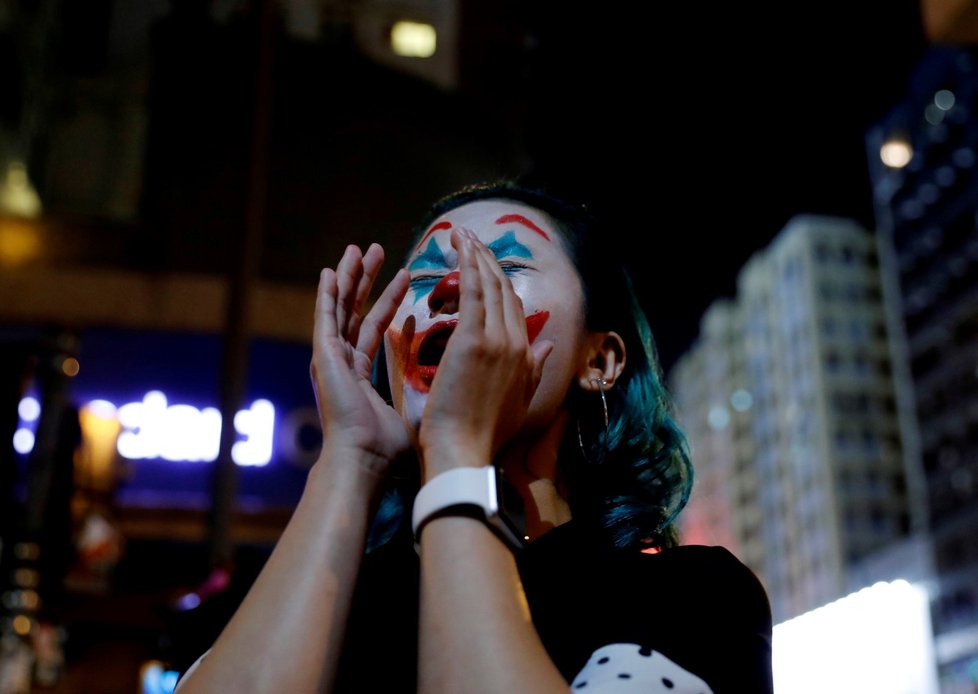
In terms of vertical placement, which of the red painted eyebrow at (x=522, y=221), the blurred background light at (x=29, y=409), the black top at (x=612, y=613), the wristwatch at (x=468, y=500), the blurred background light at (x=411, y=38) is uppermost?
the blurred background light at (x=411, y=38)

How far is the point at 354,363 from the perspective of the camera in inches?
66.9

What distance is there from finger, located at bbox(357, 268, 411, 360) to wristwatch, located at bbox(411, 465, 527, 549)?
410 millimetres

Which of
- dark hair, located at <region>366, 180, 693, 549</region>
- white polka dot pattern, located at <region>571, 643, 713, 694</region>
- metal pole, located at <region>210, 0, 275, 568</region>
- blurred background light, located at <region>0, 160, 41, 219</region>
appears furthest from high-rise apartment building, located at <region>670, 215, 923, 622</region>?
white polka dot pattern, located at <region>571, 643, 713, 694</region>

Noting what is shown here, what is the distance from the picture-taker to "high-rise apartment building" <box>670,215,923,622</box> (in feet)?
229

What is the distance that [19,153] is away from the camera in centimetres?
804

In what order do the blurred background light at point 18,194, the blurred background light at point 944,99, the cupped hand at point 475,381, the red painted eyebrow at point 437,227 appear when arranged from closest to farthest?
the cupped hand at point 475,381 < the red painted eyebrow at point 437,227 < the blurred background light at point 18,194 < the blurred background light at point 944,99

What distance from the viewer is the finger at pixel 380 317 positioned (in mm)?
1755

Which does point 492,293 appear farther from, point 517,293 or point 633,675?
point 633,675

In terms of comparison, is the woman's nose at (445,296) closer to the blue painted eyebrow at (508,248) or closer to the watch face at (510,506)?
the blue painted eyebrow at (508,248)

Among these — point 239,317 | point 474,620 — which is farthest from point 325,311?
point 239,317

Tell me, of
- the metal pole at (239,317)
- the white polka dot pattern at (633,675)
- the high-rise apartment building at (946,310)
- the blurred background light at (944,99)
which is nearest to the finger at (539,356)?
the white polka dot pattern at (633,675)

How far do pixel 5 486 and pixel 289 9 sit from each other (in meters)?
5.35

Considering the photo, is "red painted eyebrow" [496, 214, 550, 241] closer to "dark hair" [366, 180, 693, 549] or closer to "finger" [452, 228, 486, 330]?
"dark hair" [366, 180, 693, 549]

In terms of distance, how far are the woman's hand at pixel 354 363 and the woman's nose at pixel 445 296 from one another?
6cm
